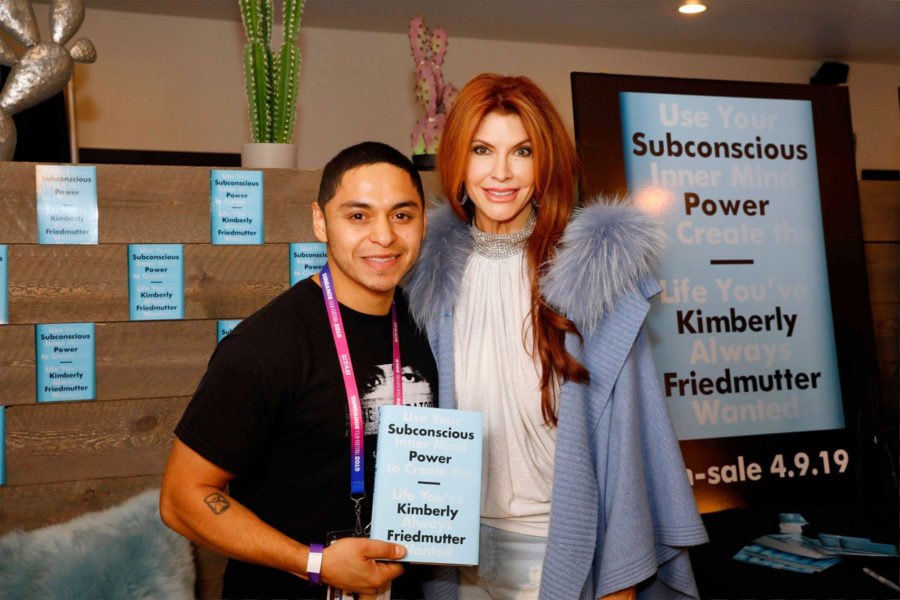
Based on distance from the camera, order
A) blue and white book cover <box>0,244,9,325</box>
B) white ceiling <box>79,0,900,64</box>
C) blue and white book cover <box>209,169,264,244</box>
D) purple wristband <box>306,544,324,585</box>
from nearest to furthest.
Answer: purple wristband <box>306,544,324,585</box>, blue and white book cover <box>0,244,9,325</box>, blue and white book cover <box>209,169,264,244</box>, white ceiling <box>79,0,900,64</box>

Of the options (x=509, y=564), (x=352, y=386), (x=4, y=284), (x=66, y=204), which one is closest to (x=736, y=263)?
(x=509, y=564)

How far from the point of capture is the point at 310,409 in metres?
1.37

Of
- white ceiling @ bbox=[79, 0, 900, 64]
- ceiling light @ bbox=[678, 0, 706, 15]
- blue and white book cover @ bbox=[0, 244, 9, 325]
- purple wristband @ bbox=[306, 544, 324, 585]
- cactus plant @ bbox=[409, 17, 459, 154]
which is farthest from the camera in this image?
white ceiling @ bbox=[79, 0, 900, 64]

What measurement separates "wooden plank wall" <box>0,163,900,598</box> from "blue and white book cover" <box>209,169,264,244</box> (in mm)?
20

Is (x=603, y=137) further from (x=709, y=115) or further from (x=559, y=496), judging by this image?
(x=559, y=496)

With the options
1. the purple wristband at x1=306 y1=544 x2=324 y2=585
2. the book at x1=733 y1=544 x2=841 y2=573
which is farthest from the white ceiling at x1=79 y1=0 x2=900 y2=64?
the purple wristband at x1=306 y1=544 x2=324 y2=585

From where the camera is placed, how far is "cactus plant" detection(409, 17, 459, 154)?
7.04ft

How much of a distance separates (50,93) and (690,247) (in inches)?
67.5

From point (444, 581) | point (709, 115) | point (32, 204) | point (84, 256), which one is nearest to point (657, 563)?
point (444, 581)

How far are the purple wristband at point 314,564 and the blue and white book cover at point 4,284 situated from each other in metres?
0.99

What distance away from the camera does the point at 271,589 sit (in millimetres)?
1407

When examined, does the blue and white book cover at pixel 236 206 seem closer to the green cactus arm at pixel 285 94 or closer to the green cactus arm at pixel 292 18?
the green cactus arm at pixel 285 94

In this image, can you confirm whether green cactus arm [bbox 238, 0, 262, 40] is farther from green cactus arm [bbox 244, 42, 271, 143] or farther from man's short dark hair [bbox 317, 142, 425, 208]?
man's short dark hair [bbox 317, 142, 425, 208]

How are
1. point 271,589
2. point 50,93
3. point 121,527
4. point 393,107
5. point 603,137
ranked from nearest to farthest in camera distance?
point 271,589 → point 121,527 → point 50,93 → point 603,137 → point 393,107
